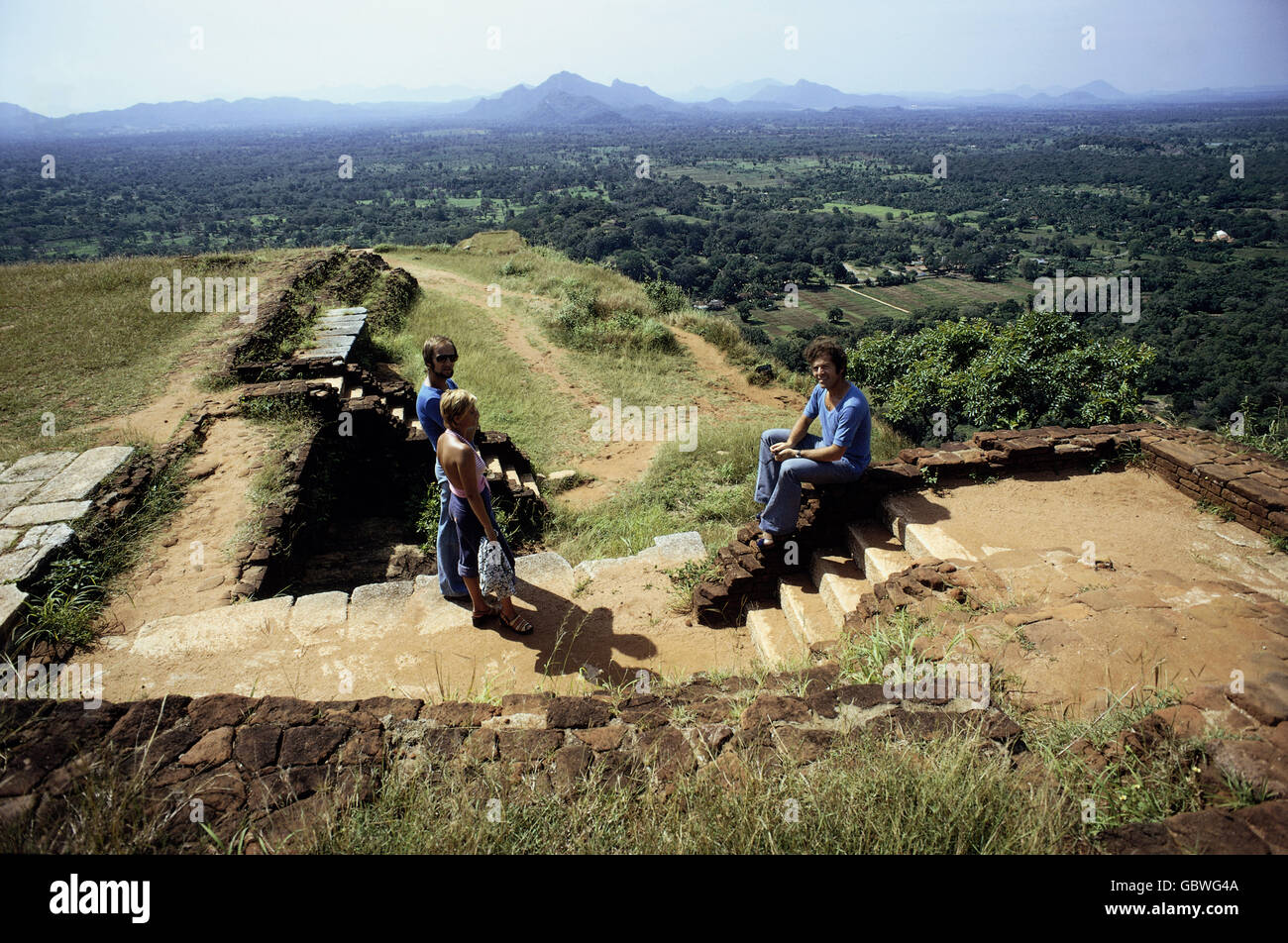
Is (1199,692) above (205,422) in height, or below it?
below

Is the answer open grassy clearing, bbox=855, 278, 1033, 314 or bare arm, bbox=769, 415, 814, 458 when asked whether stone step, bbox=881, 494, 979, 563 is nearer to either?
bare arm, bbox=769, 415, 814, 458

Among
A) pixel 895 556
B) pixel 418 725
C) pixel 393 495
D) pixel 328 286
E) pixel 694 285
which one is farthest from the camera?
pixel 694 285

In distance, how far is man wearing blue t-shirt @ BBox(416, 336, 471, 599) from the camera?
4543mm

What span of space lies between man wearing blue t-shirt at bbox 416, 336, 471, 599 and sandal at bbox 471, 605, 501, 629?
0.22 m

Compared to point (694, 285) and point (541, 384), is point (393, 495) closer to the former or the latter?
point (541, 384)

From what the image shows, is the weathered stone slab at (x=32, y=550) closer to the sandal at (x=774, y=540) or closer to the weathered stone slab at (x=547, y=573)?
the weathered stone slab at (x=547, y=573)

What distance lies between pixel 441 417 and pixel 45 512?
3981mm

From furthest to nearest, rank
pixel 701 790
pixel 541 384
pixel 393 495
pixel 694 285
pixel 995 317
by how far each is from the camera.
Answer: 1. pixel 694 285
2. pixel 995 317
3. pixel 541 384
4. pixel 393 495
5. pixel 701 790

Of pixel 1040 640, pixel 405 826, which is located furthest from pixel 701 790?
pixel 1040 640

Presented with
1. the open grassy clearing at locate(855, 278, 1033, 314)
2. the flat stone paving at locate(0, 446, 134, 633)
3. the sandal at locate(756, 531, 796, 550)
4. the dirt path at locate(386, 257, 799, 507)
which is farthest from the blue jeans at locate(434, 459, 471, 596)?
the open grassy clearing at locate(855, 278, 1033, 314)

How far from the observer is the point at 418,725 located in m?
3.10

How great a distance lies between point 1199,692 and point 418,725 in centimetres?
368

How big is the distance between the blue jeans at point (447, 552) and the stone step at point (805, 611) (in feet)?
8.04
